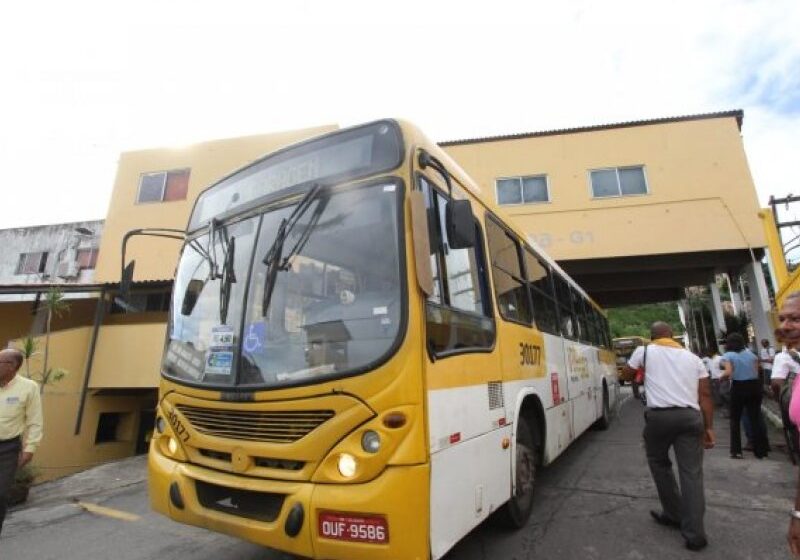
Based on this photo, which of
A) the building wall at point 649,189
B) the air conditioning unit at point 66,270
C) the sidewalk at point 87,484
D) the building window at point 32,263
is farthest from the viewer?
the building window at point 32,263

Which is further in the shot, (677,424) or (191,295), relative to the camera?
(677,424)

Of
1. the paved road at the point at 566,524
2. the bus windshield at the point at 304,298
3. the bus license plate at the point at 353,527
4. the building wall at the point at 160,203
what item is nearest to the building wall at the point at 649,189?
the building wall at the point at 160,203

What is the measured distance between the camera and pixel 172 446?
3377 millimetres

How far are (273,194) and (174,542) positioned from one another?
136 inches

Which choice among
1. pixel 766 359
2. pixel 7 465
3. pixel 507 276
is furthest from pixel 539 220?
pixel 7 465

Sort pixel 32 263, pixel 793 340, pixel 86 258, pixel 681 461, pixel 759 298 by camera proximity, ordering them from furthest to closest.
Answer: pixel 32 263 → pixel 86 258 → pixel 759 298 → pixel 681 461 → pixel 793 340

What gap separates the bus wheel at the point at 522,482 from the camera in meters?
4.07

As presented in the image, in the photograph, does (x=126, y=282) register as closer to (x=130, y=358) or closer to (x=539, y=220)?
(x=130, y=358)

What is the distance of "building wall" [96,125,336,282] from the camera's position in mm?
15258

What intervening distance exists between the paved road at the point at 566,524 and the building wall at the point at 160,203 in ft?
30.6

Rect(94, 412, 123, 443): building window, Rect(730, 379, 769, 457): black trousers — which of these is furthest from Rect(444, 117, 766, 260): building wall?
Rect(94, 412, 123, 443): building window

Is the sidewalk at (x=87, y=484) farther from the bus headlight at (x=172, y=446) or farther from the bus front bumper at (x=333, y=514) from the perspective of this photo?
the bus front bumper at (x=333, y=514)

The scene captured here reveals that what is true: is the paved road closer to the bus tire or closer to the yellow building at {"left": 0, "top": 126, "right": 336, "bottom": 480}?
the bus tire

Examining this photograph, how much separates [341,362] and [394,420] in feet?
1.47
